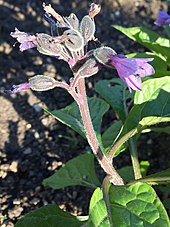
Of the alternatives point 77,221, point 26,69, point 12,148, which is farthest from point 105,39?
point 77,221

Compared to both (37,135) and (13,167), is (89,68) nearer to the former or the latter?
(13,167)

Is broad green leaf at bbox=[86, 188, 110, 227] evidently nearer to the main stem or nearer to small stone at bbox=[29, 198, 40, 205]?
the main stem

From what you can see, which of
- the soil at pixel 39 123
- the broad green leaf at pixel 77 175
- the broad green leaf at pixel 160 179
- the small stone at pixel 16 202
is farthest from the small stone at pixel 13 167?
the broad green leaf at pixel 160 179

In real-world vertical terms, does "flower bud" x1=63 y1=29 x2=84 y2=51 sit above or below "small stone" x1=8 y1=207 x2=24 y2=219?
above

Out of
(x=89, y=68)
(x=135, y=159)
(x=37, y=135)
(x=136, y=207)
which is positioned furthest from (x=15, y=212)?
(x=89, y=68)

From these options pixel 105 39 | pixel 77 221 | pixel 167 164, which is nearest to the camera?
pixel 77 221

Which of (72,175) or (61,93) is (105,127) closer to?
(61,93)

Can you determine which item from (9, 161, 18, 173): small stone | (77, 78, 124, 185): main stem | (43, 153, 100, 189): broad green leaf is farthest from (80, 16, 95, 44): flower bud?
(9, 161, 18, 173): small stone
